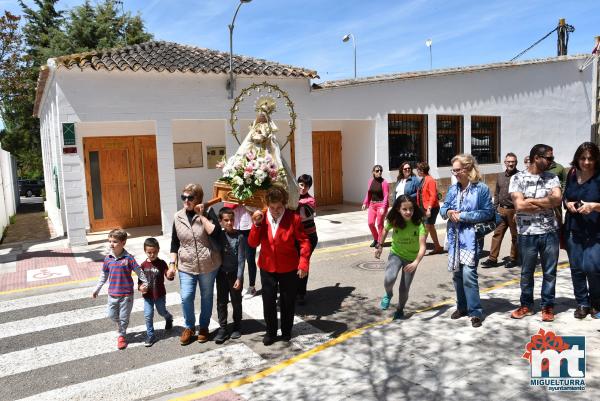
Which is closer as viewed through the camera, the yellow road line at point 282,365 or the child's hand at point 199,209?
the yellow road line at point 282,365

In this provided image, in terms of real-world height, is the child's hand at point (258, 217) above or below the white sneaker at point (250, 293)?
above

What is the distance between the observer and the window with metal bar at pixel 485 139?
55.9 ft

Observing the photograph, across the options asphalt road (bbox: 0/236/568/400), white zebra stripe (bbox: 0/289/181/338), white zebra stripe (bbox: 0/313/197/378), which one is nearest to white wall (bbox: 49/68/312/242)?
asphalt road (bbox: 0/236/568/400)

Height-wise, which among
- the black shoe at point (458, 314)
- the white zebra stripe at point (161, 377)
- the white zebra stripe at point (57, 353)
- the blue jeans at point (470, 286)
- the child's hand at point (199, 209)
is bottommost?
the white zebra stripe at point (161, 377)

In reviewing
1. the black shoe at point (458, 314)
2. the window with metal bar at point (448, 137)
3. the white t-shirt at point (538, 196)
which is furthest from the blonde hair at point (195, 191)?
the window with metal bar at point (448, 137)

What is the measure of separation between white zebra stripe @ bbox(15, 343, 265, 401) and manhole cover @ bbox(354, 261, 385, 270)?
3703 mm

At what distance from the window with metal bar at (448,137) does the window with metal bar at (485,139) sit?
607 mm

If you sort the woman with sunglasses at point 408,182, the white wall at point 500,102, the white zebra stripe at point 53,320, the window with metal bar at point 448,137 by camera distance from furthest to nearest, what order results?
the window with metal bar at point 448,137 → the white wall at point 500,102 → the woman with sunglasses at point 408,182 → the white zebra stripe at point 53,320

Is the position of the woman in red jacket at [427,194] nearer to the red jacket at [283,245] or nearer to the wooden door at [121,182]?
the red jacket at [283,245]

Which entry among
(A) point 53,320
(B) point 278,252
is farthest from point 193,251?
(A) point 53,320

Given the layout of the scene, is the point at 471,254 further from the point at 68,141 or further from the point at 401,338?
the point at 68,141

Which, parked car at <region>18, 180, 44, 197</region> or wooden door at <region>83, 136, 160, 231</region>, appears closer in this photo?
wooden door at <region>83, 136, 160, 231</region>

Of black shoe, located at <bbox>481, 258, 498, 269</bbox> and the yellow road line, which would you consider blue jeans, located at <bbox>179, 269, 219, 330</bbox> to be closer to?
the yellow road line

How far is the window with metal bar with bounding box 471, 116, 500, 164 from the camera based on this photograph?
1703cm
